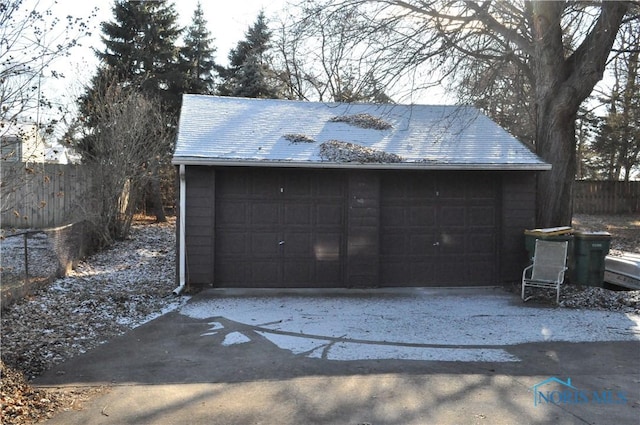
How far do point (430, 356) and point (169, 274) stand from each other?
281 inches

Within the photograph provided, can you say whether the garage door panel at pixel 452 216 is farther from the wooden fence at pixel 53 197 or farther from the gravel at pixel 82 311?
the wooden fence at pixel 53 197

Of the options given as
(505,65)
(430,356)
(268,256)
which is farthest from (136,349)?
(505,65)

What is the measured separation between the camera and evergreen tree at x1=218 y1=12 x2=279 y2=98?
25.2 m

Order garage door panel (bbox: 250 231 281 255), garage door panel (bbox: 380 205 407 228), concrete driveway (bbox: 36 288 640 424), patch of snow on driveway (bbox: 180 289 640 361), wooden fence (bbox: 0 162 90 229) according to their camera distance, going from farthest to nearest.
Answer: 1. wooden fence (bbox: 0 162 90 229)
2. garage door panel (bbox: 380 205 407 228)
3. garage door panel (bbox: 250 231 281 255)
4. patch of snow on driveway (bbox: 180 289 640 361)
5. concrete driveway (bbox: 36 288 640 424)

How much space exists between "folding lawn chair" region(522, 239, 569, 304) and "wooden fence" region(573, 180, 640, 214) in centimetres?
1873

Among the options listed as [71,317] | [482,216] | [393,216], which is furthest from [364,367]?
[482,216]

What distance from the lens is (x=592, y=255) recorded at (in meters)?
9.79

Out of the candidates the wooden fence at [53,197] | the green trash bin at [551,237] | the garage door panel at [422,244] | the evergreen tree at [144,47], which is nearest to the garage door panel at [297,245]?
the garage door panel at [422,244]

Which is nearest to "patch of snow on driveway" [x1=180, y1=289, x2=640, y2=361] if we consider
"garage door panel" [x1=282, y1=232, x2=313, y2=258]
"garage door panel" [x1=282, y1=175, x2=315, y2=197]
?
"garage door panel" [x1=282, y1=232, x2=313, y2=258]

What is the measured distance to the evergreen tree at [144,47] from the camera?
70.1 ft

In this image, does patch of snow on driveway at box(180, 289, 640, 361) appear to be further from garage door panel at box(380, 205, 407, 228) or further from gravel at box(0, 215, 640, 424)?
garage door panel at box(380, 205, 407, 228)

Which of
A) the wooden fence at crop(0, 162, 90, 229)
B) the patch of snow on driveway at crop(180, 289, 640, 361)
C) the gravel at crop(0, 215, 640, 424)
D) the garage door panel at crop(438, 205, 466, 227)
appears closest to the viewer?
the gravel at crop(0, 215, 640, 424)

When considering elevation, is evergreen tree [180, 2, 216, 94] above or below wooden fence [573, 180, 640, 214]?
above

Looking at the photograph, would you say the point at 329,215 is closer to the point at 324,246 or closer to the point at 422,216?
the point at 324,246
